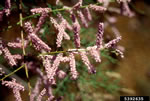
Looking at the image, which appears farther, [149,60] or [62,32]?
[149,60]

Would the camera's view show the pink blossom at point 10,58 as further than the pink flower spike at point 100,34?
Yes

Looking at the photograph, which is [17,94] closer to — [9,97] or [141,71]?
[9,97]

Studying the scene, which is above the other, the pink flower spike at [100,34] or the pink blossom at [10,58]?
the pink flower spike at [100,34]

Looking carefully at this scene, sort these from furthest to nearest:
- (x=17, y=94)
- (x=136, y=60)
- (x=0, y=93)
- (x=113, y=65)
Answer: (x=136, y=60) → (x=113, y=65) → (x=0, y=93) → (x=17, y=94)

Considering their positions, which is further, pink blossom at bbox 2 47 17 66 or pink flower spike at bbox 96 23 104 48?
pink blossom at bbox 2 47 17 66

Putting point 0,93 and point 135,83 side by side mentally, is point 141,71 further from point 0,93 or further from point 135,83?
point 0,93

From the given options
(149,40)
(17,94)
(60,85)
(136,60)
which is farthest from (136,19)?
(17,94)

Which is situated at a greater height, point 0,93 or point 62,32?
point 62,32

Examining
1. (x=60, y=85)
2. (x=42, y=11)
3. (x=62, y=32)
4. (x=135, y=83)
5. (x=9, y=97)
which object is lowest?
(x=135, y=83)

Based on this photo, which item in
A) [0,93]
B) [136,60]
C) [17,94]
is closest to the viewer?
[17,94]

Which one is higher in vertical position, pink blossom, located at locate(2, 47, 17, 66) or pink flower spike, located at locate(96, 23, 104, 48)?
pink flower spike, located at locate(96, 23, 104, 48)
